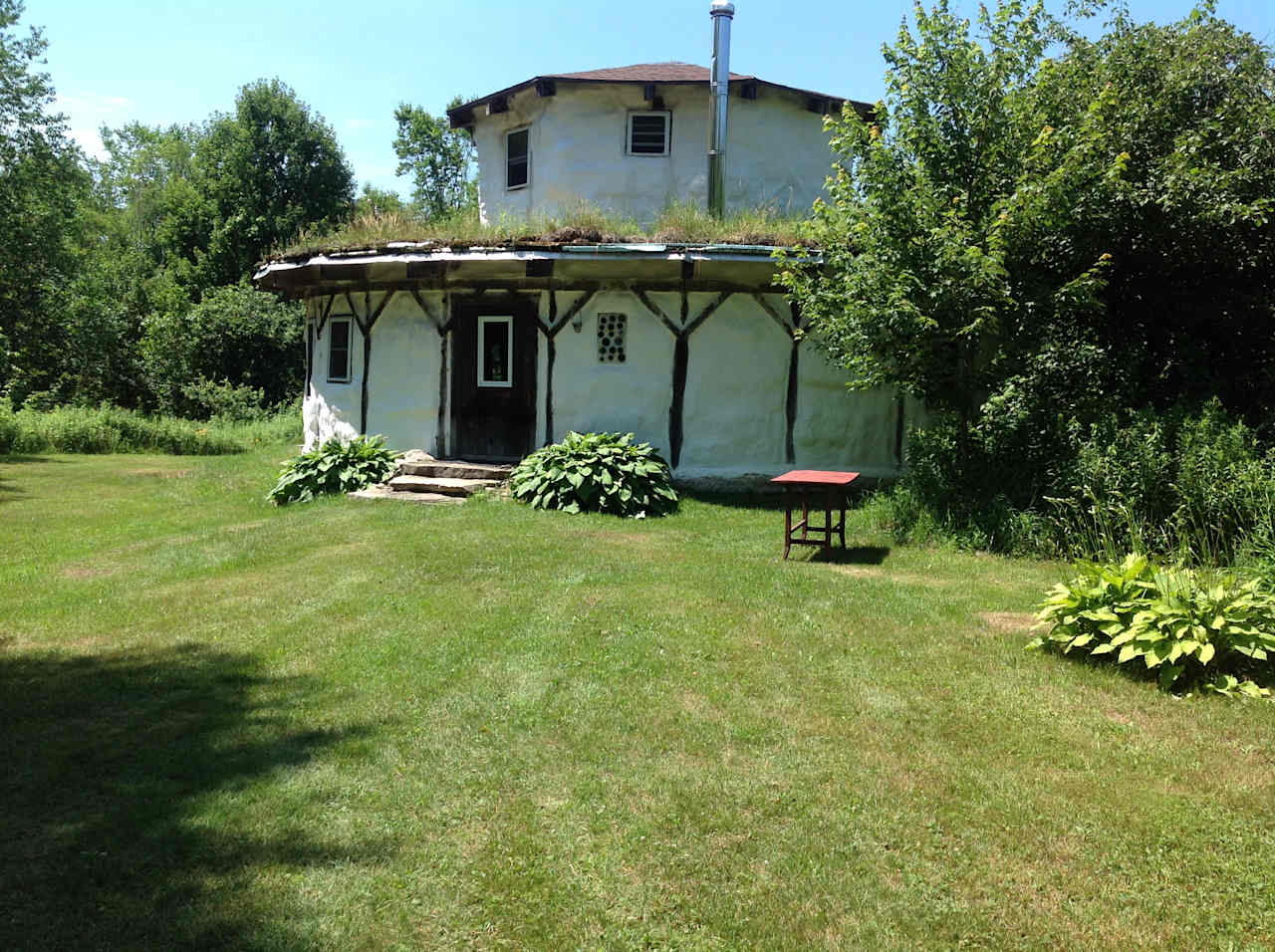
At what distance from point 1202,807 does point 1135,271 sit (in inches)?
311

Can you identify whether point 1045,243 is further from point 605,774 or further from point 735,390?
point 605,774

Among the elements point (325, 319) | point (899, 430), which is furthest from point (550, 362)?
point (899, 430)

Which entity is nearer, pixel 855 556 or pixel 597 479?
pixel 855 556

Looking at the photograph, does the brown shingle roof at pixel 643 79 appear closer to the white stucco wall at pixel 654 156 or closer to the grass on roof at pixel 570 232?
the white stucco wall at pixel 654 156

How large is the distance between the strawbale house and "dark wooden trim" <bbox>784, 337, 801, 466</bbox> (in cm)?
2

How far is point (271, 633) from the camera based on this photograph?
6230 millimetres

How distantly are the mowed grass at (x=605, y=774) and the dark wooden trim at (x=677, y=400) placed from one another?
530 centimetres

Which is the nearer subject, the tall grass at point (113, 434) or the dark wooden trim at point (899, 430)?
the dark wooden trim at point (899, 430)

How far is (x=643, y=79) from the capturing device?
49.6 ft

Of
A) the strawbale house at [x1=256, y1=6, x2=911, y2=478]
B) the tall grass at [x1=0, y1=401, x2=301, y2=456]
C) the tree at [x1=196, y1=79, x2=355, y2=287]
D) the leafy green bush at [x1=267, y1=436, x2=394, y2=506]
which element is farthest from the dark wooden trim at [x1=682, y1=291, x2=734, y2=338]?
the tree at [x1=196, y1=79, x2=355, y2=287]

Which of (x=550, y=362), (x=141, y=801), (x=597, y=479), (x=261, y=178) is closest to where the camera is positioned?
(x=141, y=801)

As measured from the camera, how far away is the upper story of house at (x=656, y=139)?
604 inches

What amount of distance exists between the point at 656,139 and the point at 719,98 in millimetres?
1503

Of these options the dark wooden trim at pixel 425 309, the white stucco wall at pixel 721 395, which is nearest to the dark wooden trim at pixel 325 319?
the dark wooden trim at pixel 425 309
